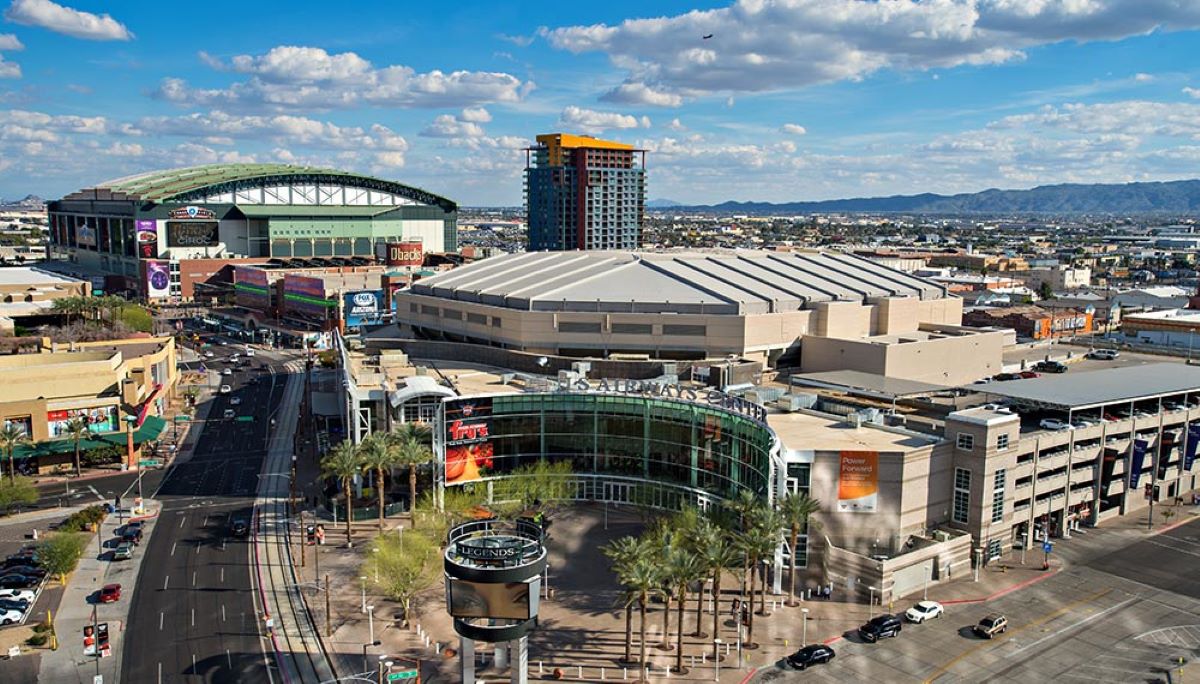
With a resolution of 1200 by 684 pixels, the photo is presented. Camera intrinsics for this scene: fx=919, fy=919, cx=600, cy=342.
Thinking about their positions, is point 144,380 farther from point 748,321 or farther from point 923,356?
point 923,356

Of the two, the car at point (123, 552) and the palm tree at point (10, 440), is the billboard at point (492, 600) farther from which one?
the palm tree at point (10, 440)

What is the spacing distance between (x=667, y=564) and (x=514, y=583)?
968 centimetres

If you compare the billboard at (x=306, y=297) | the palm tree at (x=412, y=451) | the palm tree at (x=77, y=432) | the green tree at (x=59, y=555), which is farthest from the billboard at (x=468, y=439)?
the billboard at (x=306, y=297)

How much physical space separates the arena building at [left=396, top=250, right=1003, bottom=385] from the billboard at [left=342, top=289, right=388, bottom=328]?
51273mm

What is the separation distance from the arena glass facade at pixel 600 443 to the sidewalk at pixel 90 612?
24.7m

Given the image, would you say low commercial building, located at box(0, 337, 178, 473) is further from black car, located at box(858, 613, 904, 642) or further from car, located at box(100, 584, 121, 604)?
black car, located at box(858, 613, 904, 642)

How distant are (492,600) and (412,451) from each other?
96.9 feet

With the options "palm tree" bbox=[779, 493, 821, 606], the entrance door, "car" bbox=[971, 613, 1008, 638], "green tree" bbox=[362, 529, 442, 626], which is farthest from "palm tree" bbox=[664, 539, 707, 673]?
the entrance door

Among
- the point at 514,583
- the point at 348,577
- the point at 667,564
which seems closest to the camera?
the point at 514,583

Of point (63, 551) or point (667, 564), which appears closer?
point (667, 564)

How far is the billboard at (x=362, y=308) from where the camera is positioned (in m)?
174

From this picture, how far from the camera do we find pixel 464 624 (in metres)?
47.6

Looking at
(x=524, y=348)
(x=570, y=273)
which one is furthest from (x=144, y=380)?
(x=570, y=273)

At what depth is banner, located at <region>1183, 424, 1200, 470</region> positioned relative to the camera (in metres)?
88.8
